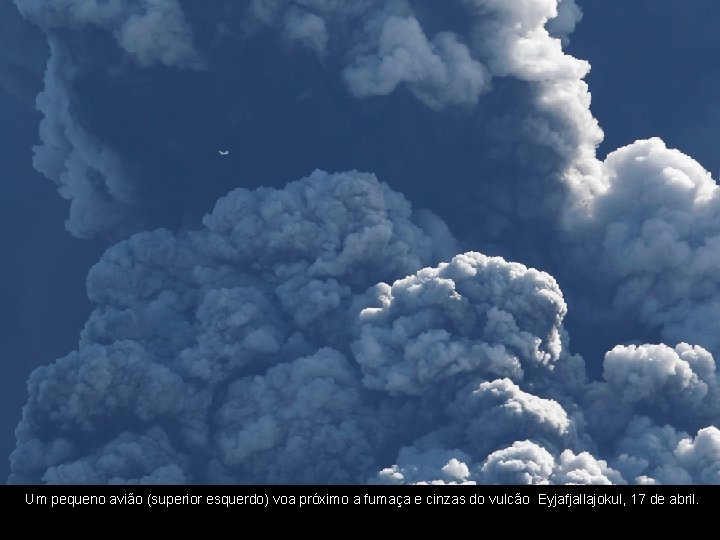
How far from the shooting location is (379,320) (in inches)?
2235

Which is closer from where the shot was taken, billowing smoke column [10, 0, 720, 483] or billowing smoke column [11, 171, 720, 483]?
billowing smoke column [11, 171, 720, 483]

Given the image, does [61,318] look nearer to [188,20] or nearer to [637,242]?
[188,20]

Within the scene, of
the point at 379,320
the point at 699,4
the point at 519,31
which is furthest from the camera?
the point at 699,4

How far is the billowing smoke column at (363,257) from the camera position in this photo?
55688 mm

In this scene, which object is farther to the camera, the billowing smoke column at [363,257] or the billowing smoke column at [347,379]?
the billowing smoke column at [363,257]

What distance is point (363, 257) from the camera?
59.0 meters

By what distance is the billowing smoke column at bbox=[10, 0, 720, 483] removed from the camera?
55688 mm

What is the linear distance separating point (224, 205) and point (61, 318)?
13161mm

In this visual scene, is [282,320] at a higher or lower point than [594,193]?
lower

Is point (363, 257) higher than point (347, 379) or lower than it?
higher

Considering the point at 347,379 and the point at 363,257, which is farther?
the point at 363,257
